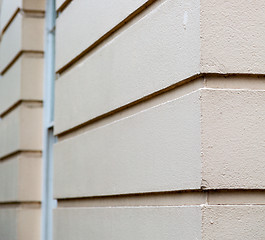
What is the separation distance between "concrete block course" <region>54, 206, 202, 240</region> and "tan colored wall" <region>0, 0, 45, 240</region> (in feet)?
3.81

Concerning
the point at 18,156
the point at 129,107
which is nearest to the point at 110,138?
the point at 129,107

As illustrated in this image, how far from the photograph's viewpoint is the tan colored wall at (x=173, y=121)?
3.38 meters

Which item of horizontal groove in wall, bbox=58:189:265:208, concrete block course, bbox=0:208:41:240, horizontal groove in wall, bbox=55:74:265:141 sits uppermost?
horizontal groove in wall, bbox=55:74:265:141

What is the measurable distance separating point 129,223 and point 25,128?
121 inches

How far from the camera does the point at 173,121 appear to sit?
12.1 feet

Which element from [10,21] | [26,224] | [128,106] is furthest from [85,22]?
[10,21]

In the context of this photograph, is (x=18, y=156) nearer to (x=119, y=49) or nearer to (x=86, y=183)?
(x=86, y=183)

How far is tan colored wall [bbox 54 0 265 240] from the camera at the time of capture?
3.38 m

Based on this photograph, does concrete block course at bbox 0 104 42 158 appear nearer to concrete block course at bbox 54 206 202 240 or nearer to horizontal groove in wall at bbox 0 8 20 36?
horizontal groove in wall at bbox 0 8 20 36

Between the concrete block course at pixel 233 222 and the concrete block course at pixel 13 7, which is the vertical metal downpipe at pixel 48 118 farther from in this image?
the concrete block course at pixel 233 222

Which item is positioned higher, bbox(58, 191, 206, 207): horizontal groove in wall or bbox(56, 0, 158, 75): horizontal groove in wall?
bbox(56, 0, 158, 75): horizontal groove in wall

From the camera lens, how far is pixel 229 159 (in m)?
3.38

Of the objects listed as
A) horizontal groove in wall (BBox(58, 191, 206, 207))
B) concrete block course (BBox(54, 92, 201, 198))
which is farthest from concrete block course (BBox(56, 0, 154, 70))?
horizontal groove in wall (BBox(58, 191, 206, 207))

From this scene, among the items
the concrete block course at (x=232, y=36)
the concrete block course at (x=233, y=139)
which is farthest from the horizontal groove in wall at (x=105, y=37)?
the concrete block course at (x=233, y=139)
